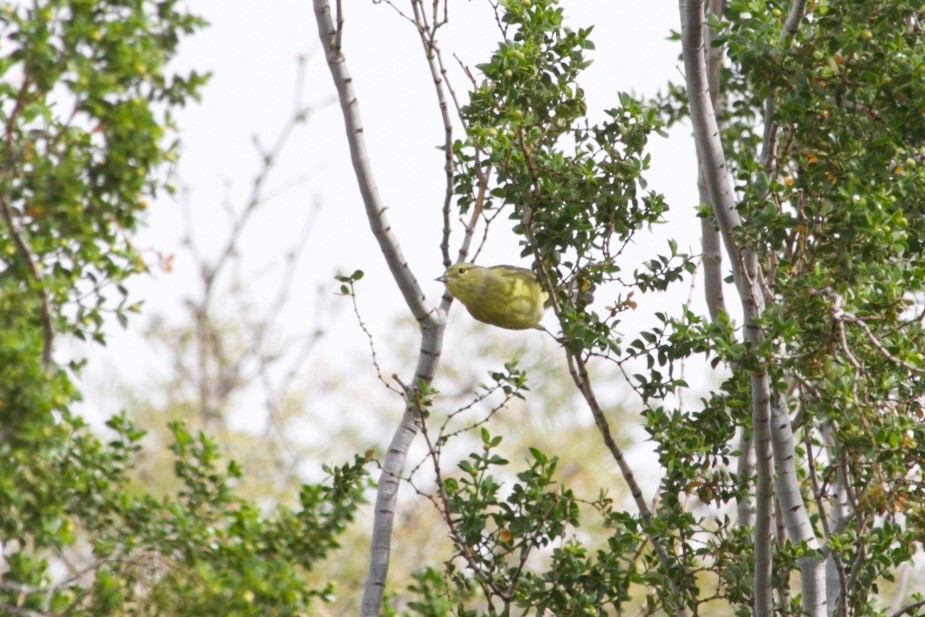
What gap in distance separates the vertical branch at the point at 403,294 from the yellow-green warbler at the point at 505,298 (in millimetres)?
1430

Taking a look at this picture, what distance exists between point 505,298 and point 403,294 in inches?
71.9

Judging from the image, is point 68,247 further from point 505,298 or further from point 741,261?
point 505,298

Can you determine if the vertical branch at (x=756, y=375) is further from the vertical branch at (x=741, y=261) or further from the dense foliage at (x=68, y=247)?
the dense foliage at (x=68, y=247)

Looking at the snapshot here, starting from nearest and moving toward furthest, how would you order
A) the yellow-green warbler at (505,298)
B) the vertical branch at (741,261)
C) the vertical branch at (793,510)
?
the vertical branch at (741,261) < the vertical branch at (793,510) < the yellow-green warbler at (505,298)

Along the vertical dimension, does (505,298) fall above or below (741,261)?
above

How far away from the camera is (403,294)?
4016mm

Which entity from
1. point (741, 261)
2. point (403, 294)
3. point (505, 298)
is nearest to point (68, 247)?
point (403, 294)

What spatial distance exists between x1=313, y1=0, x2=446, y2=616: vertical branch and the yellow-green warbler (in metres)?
1.43

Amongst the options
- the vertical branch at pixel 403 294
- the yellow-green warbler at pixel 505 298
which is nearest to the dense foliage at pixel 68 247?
the vertical branch at pixel 403 294

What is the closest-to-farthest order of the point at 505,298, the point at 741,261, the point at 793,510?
the point at 741,261
the point at 793,510
the point at 505,298

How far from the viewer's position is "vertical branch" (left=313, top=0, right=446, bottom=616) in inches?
150

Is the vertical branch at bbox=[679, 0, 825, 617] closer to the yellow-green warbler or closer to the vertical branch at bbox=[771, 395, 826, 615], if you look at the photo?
the vertical branch at bbox=[771, 395, 826, 615]

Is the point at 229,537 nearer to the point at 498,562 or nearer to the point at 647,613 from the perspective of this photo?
the point at 498,562

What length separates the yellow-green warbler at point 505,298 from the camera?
5738 mm
